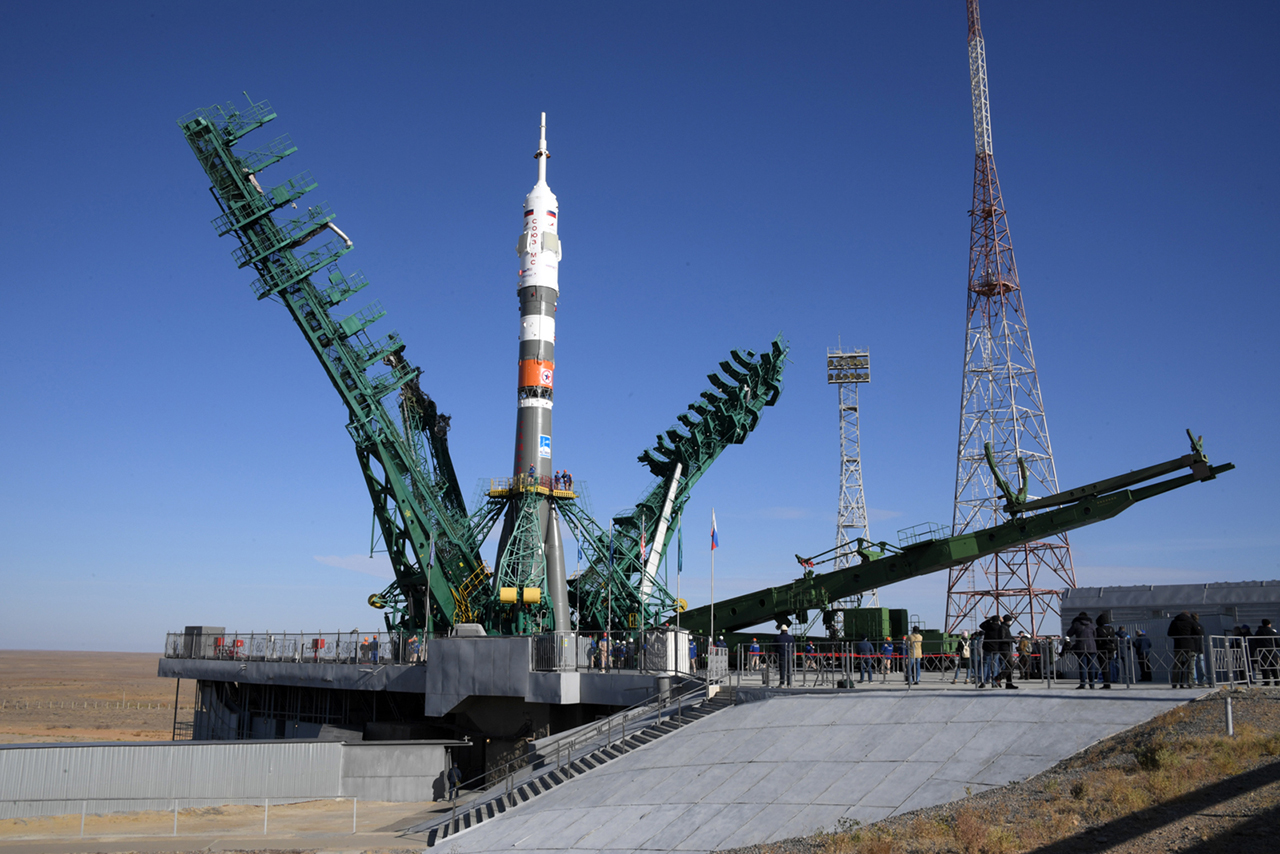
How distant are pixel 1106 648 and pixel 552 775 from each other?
12759 millimetres

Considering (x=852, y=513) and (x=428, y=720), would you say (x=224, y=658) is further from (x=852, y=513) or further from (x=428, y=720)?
(x=852, y=513)

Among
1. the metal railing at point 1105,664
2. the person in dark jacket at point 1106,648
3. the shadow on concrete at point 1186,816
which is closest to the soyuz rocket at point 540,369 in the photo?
the metal railing at point 1105,664

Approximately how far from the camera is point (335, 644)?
3788cm

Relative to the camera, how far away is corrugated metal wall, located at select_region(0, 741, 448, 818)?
86.4 feet

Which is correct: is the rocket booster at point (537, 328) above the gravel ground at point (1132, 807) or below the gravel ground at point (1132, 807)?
above

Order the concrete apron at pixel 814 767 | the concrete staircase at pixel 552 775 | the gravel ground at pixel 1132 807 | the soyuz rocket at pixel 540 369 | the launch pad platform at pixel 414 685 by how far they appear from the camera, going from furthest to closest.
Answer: the soyuz rocket at pixel 540 369
the launch pad platform at pixel 414 685
the concrete staircase at pixel 552 775
the concrete apron at pixel 814 767
the gravel ground at pixel 1132 807

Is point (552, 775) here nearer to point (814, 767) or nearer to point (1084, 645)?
point (814, 767)

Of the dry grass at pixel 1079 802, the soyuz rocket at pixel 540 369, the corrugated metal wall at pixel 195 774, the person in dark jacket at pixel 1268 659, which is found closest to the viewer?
the dry grass at pixel 1079 802

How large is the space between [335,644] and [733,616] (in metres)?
15.5

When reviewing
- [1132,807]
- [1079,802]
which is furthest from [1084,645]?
[1132,807]

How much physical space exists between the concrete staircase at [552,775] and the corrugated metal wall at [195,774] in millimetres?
6096

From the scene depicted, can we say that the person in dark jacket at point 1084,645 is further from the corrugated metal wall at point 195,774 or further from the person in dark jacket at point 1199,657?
the corrugated metal wall at point 195,774

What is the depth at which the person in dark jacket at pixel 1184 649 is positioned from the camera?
62.5ft

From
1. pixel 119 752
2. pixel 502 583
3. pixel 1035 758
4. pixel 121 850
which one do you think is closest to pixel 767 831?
pixel 1035 758
